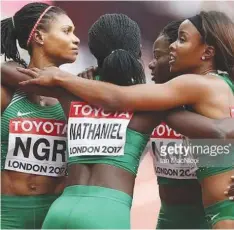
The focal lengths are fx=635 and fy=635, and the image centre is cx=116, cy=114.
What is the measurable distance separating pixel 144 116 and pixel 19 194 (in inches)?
24.6

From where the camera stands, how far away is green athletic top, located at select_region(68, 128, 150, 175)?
2.18 meters

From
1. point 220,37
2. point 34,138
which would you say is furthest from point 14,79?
point 220,37

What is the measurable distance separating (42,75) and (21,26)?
11.7 inches

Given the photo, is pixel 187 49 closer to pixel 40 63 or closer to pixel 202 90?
pixel 202 90

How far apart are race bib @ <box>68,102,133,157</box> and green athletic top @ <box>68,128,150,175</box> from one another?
14mm

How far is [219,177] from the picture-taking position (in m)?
2.24

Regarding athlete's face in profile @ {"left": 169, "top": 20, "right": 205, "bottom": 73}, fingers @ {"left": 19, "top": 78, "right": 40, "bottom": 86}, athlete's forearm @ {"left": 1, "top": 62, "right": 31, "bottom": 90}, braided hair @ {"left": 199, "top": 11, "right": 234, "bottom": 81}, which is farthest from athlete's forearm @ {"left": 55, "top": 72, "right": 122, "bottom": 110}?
braided hair @ {"left": 199, "top": 11, "right": 234, "bottom": 81}

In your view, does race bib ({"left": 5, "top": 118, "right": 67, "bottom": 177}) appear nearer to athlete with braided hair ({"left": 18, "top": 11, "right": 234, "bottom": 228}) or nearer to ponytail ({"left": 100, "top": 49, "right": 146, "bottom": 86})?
athlete with braided hair ({"left": 18, "top": 11, "right": 234, "bottom": 228})

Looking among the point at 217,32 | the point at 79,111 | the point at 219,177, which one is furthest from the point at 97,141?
the point at 217,32

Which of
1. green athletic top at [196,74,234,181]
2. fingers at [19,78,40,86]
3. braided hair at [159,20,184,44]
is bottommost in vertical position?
green athletic top at [196,74,234,181]

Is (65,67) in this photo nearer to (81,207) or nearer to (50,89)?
(50,89)

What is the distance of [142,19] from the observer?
2875 millimetres

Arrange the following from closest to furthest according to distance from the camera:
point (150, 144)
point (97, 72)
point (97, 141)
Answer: point (97, 141), point (97, 72), point (150, 144)

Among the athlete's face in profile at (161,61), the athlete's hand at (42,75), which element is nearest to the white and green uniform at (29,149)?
the athlete's hand at (42,75)
